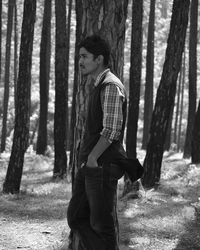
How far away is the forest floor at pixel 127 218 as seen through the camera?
7602mm

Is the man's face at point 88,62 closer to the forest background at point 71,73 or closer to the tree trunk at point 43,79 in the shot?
the tree trunk at point 43,79

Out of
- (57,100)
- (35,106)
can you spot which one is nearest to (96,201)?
(57,100)

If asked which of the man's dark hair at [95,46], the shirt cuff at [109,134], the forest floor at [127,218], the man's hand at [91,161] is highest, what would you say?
the man's dark hair at [95,46]

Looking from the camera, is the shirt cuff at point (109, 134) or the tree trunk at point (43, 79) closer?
the shirt cuff at point (109, 134)

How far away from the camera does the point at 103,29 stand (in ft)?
18.5

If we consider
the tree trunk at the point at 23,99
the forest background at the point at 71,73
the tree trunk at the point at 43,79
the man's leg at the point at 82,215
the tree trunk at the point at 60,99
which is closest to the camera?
the man's leg at the point at 82,215

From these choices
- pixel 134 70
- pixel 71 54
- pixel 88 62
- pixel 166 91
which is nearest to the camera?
pixel 88 62

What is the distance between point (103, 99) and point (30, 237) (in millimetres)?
3930

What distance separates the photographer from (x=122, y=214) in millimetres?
9352

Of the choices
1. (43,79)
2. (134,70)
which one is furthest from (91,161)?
(43,79)

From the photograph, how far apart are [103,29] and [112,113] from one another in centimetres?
140

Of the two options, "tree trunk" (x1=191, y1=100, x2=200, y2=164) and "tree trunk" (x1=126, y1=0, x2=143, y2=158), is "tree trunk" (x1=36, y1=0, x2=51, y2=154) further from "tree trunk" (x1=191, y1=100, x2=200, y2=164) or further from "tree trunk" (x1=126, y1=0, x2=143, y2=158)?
"tree trunk" (x1=126, y1=0, x2=143, y2=158)

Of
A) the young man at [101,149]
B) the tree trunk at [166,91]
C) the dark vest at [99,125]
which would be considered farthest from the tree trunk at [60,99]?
the dark vest at [99,125]

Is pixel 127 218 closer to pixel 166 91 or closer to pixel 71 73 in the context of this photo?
pixel 166 91
